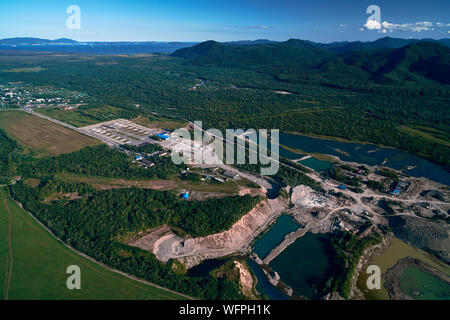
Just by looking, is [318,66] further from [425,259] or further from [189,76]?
[425,259]

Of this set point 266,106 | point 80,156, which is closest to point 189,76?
point 266,106

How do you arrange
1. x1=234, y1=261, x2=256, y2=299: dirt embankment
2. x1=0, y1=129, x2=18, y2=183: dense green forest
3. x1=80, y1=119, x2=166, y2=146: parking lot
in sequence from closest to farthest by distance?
x1=234, y1=261, x2=256, y2=299: dirt embankment < x1=0, y1=129, x2=18, y2=183: dense green forest < x1=80, y1=119, x2=166, y2=146: parking lot

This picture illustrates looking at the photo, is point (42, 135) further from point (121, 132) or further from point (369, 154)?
point (369, 154)

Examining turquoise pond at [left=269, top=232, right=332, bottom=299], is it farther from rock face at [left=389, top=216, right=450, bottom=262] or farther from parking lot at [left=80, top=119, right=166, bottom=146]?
parking lot at [left=80, top=119, right=166, bottom=146]

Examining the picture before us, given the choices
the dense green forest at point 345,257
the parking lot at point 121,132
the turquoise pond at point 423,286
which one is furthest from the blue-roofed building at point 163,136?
the turquoise pond at point 423,286

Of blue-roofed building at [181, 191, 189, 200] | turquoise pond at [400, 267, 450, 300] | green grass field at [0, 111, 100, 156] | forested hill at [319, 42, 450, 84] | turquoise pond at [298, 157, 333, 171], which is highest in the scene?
forested hill at [319, 42, 450, 84]

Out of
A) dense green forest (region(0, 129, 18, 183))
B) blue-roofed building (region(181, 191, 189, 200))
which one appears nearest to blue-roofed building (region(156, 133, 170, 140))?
blue-roofed building (region(181, 191, 189, 200))

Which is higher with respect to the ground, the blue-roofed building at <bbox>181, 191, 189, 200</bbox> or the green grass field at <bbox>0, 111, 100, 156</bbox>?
the green grass field at <bbox>0, 111, 100, 156</bbox>
